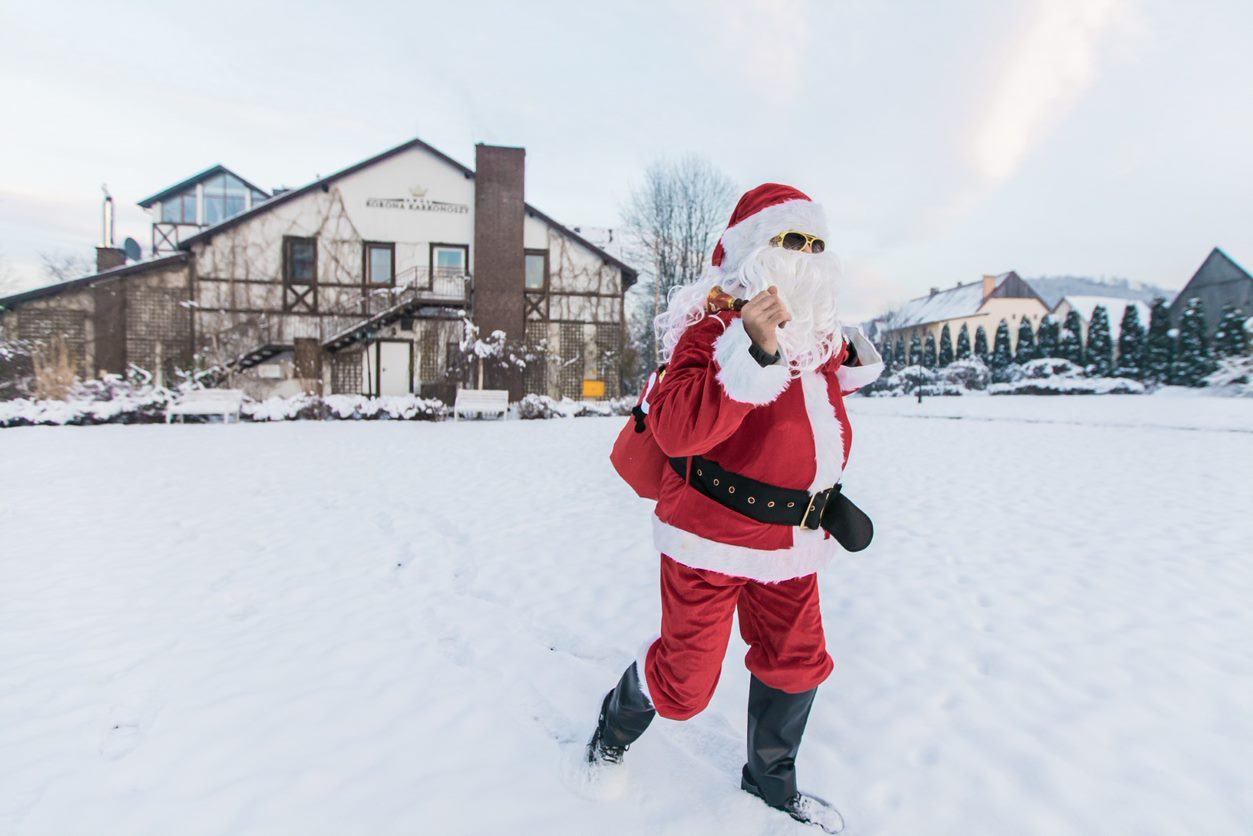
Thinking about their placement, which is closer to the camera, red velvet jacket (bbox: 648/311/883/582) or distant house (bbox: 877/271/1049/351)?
red velvet jacket (bbox: 648/311/883/582)

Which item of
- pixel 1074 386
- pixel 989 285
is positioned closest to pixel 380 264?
pixel 1074 386

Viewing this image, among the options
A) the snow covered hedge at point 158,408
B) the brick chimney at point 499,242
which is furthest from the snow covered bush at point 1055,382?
the brick chimney at point 499,242

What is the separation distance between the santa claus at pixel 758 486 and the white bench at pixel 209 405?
1634 centimetres

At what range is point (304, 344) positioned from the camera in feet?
64.0

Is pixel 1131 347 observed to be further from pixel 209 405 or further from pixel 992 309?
pixel 209 405

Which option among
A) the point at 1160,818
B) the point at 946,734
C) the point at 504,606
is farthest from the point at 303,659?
the point at 1160,818

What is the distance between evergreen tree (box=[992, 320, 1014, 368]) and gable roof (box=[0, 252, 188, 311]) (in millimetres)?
38279

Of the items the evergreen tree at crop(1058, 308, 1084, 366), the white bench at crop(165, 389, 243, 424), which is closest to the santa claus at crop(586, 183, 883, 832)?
the white bench at crop(165, 389, 243, 424)

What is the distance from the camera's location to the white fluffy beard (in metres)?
1.50

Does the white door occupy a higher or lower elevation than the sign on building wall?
lower

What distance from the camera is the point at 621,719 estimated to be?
1.79m

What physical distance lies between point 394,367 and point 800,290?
21.7 metres

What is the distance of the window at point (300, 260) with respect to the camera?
68.0 feet

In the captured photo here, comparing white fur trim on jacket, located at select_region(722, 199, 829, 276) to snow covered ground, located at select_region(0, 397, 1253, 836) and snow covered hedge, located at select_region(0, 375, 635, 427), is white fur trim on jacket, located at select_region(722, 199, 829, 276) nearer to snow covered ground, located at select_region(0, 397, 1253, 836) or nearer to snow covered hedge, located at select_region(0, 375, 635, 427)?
snow covered ground, located at select_region(0, 397, 1253, 836)
